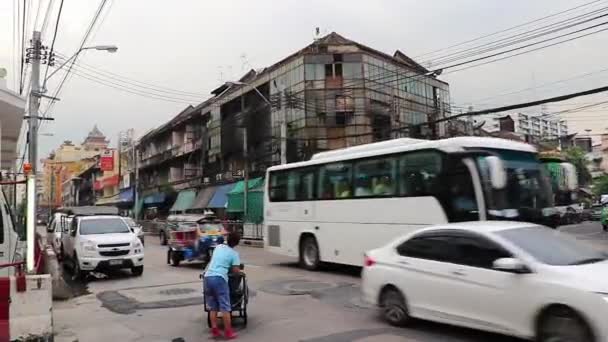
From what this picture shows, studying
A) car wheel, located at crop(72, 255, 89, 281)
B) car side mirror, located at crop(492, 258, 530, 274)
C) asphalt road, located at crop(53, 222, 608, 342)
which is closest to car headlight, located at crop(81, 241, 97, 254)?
car wheel, located at crop(72, 255, 89, 281)

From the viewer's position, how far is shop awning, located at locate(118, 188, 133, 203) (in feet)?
242

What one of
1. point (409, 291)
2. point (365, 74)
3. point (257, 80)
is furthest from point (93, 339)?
point (257, 80)

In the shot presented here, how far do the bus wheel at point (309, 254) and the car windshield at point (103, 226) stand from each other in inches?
202

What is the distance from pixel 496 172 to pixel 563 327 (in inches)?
191

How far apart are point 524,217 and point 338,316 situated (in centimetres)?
436

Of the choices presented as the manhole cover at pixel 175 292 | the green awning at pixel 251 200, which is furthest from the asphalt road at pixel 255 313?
the green awning at pixel 251 200

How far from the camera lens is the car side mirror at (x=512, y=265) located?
21.8ft

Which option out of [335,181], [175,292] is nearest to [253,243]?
[335,181]

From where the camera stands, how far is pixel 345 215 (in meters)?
14.7

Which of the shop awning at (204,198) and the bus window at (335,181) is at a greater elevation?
the shop awning at (204,198)

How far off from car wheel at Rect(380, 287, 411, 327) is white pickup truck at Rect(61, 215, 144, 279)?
30.0 feet

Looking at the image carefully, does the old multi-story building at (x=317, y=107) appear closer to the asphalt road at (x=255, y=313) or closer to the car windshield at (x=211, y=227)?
the car windshield at (x=211, y=227)

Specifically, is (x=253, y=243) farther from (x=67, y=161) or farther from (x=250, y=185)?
(x=67, y=161)

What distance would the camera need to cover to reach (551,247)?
7.02 metres
